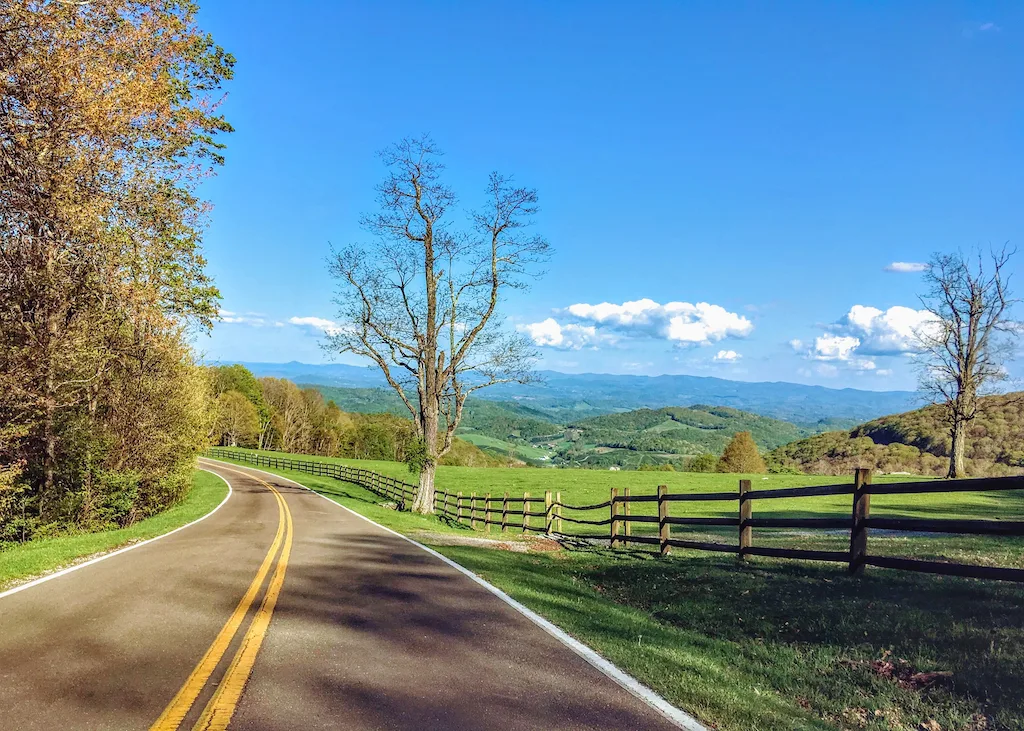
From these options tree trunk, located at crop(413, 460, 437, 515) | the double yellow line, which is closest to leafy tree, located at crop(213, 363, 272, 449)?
tree trunk, located at crop(413, 460, 437, 515)

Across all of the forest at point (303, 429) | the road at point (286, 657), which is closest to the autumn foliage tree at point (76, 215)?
the road at point (286, 657)

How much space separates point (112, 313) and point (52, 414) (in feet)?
11.9

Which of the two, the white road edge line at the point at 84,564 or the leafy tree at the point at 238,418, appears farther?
the leafy tree at the point at 238,418

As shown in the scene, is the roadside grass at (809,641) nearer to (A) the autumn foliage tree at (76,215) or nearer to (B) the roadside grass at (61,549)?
(B) the roadside grass at (61,549)

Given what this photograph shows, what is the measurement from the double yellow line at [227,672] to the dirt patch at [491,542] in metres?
7.83

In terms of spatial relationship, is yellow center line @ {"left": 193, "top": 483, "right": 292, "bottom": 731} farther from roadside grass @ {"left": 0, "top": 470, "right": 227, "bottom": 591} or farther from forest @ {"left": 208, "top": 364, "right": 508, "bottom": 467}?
forest @ {"left": 208, "top": 364, "right": 508, "bottom": 467}

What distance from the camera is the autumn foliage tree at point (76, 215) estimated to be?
1153cm

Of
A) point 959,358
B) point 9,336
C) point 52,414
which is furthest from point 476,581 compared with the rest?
point 959,358

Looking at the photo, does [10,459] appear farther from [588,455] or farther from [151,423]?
[588,455]

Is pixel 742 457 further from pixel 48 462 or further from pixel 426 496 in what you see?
pixel 48 462

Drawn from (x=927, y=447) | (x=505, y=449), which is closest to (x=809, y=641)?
(x=927, y=447)

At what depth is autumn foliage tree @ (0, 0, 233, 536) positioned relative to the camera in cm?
1153

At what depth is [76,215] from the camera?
1218 centimetres

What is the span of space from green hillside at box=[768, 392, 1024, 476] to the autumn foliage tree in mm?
40714
